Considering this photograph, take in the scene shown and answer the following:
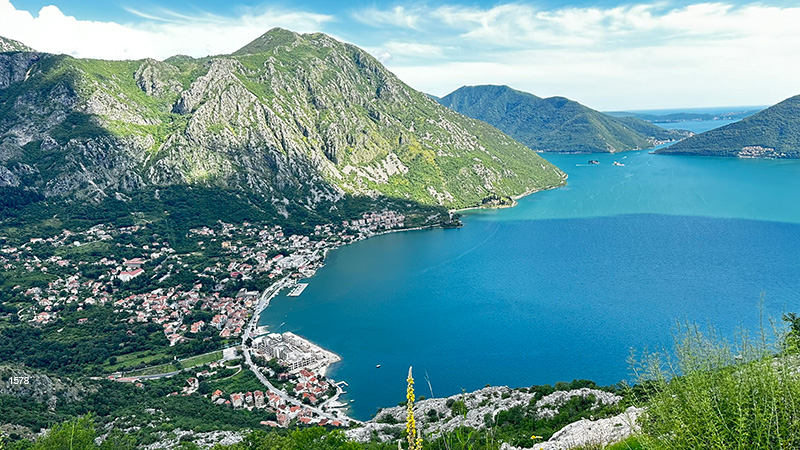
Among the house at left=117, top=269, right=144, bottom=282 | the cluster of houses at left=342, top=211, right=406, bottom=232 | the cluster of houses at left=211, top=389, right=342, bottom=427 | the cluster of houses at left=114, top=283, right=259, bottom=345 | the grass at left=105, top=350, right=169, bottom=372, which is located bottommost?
the cluster of houses at left=211, top=389, right=342, bottom=427

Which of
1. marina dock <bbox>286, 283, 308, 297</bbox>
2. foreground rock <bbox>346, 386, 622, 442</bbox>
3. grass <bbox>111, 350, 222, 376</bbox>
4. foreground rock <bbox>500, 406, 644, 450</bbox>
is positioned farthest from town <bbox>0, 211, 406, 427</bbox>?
foreground rock <bbox>500, 406, 644, 450</bbox>

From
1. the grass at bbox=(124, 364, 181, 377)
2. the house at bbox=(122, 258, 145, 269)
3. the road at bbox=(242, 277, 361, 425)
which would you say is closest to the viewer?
the road at bbox=(242, 277, 361, 425)

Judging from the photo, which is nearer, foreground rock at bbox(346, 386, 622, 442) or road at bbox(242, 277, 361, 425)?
foreground rock at bbox(346, 386, 622, 442)

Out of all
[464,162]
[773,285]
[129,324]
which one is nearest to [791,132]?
[464,162]

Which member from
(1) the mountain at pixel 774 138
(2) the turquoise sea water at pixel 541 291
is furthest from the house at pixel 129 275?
(1) the mountain at pixel 774 138

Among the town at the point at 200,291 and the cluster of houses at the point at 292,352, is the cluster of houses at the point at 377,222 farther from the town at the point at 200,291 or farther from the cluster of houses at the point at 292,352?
the cluster of houses at the point at 292,352

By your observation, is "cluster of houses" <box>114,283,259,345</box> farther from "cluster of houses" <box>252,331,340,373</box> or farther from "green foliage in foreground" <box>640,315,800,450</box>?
"green foliage in foreground" <box>640,315,800,450</box>

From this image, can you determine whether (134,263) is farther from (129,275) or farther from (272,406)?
(272,406)
